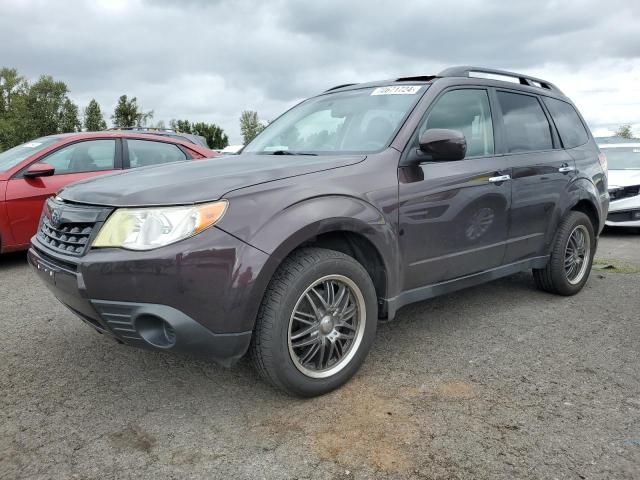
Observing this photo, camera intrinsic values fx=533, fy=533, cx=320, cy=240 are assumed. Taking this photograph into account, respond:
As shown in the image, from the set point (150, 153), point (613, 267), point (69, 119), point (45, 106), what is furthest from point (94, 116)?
point (613, 267)

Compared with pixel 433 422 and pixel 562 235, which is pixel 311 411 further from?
pixel 562 235

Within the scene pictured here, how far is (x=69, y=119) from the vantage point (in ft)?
196

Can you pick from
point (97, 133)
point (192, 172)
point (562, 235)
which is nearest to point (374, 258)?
point (192, 172)

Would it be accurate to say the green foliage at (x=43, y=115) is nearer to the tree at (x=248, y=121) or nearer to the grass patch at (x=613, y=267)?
the tree at (x=248, y=121)

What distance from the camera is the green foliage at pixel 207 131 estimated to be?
59188 mm

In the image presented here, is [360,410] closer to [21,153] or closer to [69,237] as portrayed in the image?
[69,237]

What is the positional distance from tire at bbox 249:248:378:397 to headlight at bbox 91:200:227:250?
1.49ft

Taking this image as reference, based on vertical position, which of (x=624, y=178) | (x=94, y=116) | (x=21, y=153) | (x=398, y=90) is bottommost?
(x=624, y=178)

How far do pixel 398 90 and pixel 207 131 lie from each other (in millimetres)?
61049

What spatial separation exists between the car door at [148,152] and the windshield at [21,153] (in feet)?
2.67

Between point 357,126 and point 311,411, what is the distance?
1802 mm

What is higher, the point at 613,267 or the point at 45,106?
the point at 45,106

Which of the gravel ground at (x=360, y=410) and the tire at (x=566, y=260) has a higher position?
the tire at (x=566, y=260)

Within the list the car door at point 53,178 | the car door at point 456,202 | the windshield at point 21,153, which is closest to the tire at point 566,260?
the car door at point 456,202
